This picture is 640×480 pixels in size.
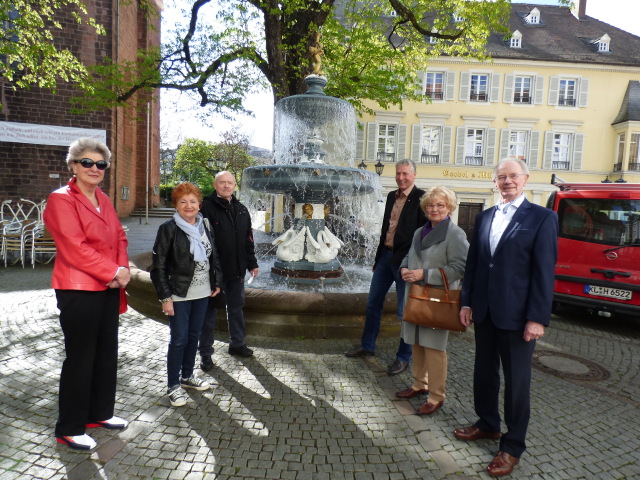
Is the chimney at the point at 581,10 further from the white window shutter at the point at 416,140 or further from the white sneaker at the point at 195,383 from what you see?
the white sneaker at the point at 195,383

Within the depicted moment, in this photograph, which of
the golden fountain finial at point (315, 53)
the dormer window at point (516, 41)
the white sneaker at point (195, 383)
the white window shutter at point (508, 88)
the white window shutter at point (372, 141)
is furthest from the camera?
the dormer window at point (516, 41)

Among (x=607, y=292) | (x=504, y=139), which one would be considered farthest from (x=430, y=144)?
(x=607, y=292)

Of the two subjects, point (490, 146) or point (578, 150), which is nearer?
point (490, 146)

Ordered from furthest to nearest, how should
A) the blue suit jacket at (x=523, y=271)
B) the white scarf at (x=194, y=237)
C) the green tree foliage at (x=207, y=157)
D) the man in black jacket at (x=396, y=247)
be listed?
the green tree foliage at (x=207, y=157), the man in black jacket at (x=396, y=247), the white scarf at (x=194, y=237), the blue suit jacket at (x=523, y=271)

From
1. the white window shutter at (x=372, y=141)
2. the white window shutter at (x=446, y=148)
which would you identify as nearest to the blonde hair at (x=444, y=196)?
the white window shutter at (x=372, y=141)

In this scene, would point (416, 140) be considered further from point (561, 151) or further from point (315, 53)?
point (315, 53)

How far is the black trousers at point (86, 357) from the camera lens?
99.0 inches

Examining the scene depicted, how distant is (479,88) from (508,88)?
1770 millimetres

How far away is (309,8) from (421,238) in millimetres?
9551

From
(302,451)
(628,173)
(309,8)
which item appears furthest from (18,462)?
(628,173)

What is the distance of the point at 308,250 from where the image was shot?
22.0 feet

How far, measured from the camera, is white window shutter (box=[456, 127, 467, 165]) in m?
26.0

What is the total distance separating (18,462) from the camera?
7.83 feet

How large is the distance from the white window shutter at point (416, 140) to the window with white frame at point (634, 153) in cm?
1325
